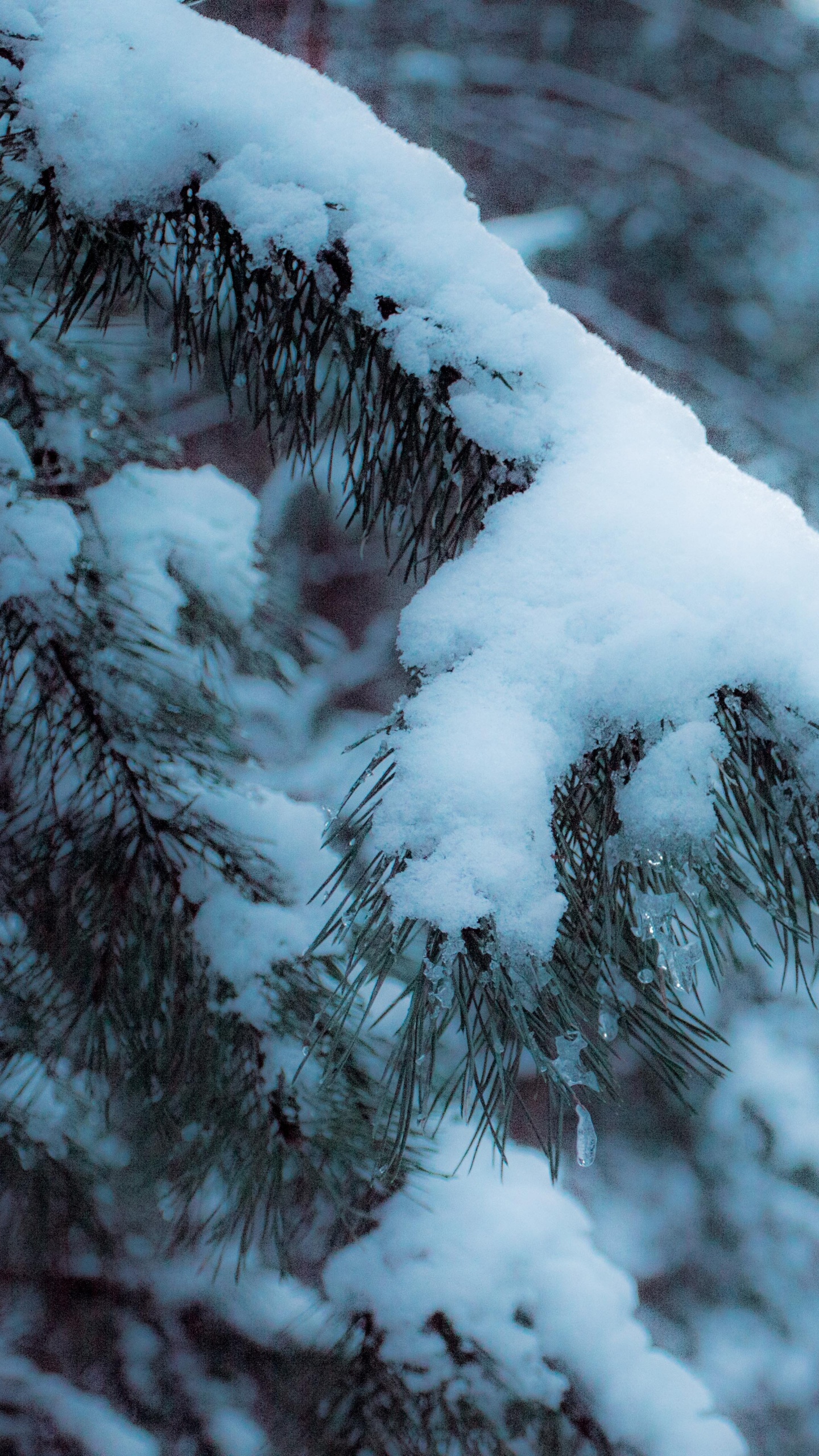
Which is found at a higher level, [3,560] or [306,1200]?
[3,560]

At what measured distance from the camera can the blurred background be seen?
8.43 ft

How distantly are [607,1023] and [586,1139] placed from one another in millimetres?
46

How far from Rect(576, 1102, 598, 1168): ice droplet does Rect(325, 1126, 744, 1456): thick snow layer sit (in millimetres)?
499

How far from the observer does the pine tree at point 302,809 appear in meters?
0.33

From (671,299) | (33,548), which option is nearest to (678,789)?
(33,548)

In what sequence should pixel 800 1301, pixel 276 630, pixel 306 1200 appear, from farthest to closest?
pixel 800 1301, pixel 276 630, pixel 306 1200

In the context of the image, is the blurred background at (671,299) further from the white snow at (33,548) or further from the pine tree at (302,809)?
the white snow at (33,548)

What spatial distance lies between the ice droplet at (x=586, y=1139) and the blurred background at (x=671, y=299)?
2.10 meters

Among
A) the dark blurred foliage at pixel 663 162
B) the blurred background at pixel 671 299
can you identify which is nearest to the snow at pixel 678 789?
the blurred background at pixel 671 299

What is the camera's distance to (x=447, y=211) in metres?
0.41

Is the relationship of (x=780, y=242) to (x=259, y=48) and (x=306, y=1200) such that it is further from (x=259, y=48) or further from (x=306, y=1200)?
(x=306, y=1200)

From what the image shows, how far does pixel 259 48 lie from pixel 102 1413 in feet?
4.96

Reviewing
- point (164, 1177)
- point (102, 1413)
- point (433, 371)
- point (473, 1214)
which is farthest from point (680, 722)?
point (102, 1413)

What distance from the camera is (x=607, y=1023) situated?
1.13ft
